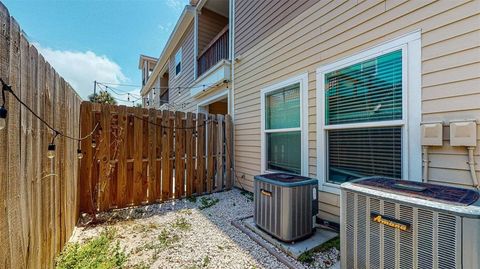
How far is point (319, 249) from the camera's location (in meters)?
2.62

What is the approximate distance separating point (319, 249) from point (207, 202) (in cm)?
248

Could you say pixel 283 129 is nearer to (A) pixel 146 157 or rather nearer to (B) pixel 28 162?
(A) pixel 146 157

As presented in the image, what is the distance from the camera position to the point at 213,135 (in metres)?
5.34

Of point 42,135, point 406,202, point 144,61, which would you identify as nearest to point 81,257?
point 42,135

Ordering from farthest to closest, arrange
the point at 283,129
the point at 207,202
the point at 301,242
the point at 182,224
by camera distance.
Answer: the point at 207,202 < the point at 283,129 < the point at 182,224 < the point at 301,242

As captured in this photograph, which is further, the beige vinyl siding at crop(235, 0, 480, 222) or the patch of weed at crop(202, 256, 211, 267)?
the patch of weed at crop(202, 256, 211, 267)

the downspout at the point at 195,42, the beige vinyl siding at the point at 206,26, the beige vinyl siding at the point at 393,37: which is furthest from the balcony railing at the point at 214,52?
the beige vinyl siding at the point at 393,37

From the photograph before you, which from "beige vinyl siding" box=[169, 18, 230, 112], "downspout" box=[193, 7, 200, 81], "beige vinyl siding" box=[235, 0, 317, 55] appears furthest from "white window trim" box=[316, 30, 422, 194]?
"downspout" box=[193, 7, 200, 81]

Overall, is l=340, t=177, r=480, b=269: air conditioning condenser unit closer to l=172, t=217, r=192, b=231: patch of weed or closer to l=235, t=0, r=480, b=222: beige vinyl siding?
l=235, t=0, r=480, b=222: beige vinyl siding

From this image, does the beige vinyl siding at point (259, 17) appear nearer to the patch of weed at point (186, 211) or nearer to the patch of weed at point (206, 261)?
the patch of weed at point (186, 211)

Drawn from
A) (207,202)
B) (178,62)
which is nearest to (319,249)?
(207,202)

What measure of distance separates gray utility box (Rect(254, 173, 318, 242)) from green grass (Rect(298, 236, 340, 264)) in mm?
226

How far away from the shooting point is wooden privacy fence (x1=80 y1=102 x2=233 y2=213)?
3818mm

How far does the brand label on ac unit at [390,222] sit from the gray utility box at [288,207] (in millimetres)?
1035
